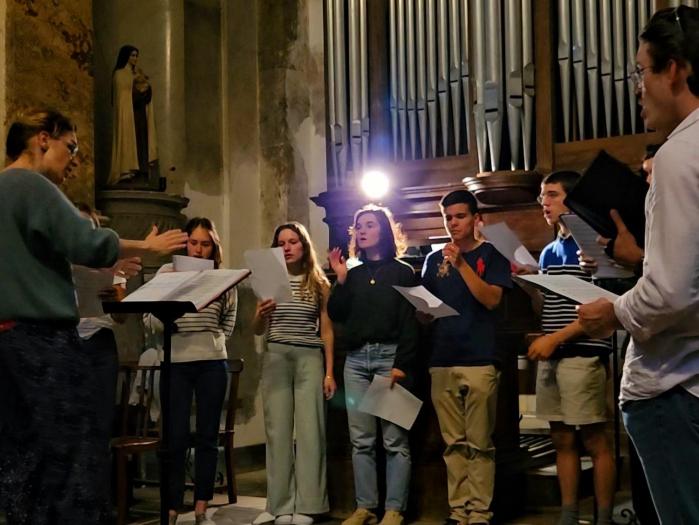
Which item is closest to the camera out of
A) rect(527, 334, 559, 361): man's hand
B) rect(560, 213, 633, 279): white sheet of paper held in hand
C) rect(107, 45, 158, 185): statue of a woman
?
rect(560, 213, 633, 279): white sheet of paper held in hand

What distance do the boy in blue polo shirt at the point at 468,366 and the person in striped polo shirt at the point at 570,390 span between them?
26 centimetres

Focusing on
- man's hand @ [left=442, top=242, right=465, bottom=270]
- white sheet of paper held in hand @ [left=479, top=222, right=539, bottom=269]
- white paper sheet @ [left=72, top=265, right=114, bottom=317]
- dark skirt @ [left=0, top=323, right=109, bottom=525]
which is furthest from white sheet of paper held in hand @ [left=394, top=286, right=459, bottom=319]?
dark skirt @ [left=0, top=323, right=109, bottom=525]

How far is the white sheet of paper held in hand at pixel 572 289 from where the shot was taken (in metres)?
1.91

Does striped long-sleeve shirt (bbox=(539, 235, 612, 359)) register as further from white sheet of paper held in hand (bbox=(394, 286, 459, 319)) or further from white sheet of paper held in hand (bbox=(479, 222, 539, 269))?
white sheet of paper held in hand (bbox=(394, 286, 459, 319))

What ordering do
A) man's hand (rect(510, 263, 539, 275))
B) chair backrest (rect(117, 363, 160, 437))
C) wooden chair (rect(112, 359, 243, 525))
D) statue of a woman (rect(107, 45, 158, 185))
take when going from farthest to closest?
1. statue of a woman (rect(107, 45, 158, 185))
2. chair backrest (rect(117, 363, 160, 437))
3. wooden chair (rect(112, 359, 243, 525))
4. man's hand (rect(510, 263, 539, 275))

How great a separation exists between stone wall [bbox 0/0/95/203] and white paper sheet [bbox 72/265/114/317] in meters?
2.15

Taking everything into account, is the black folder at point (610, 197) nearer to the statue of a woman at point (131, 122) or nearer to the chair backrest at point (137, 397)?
the chair backrest at point (137, 397)

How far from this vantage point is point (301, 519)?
4.26 meters

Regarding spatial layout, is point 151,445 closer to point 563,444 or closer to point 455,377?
point 455,377

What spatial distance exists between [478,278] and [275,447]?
4.32 feet

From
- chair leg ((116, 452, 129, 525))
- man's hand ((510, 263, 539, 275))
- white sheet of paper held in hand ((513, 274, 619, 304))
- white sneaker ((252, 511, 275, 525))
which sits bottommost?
white sneaker ((252, 511, 275, 525))

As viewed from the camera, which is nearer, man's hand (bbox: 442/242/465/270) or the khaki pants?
man's hand (bbox: 442/242/465/270)

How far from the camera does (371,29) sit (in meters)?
6.38

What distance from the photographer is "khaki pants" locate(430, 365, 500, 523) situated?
12.7 feet
